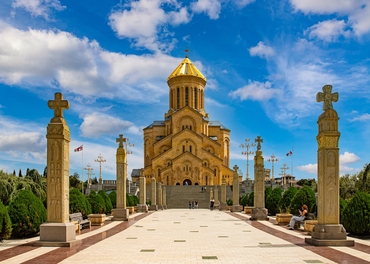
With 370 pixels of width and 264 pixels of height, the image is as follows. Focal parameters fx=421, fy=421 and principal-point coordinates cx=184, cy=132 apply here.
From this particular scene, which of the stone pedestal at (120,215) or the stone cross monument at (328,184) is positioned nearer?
the stone cross monument at (328,184)

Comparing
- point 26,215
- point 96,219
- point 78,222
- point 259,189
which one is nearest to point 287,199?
point 259,189

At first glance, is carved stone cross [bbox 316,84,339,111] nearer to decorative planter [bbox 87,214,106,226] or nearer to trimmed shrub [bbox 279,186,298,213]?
decorative planter [bbox 87,214,106,226]

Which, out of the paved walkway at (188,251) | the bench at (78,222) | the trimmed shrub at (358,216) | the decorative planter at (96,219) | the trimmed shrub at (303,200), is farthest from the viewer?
the trimmed shrub at (303,200)

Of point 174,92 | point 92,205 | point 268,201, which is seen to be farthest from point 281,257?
point 174,92

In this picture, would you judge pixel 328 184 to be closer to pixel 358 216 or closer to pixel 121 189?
pixel 358 216

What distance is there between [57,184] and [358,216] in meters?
8.27

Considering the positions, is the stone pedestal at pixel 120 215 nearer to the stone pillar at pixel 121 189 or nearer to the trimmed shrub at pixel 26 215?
the stone pillar at pixel 121 189

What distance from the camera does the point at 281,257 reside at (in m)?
8.43

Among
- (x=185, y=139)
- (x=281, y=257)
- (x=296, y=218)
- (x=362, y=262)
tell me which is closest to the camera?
(x=362, y=262)

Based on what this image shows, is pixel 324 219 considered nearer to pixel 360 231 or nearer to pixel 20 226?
pixel 360 231

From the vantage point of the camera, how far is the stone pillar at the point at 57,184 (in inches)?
390

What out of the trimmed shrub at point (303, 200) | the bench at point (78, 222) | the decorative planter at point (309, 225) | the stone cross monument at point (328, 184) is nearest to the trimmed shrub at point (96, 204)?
the bench at point (78, 222)

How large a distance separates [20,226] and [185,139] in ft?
148

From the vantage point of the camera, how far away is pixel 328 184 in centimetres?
1024
